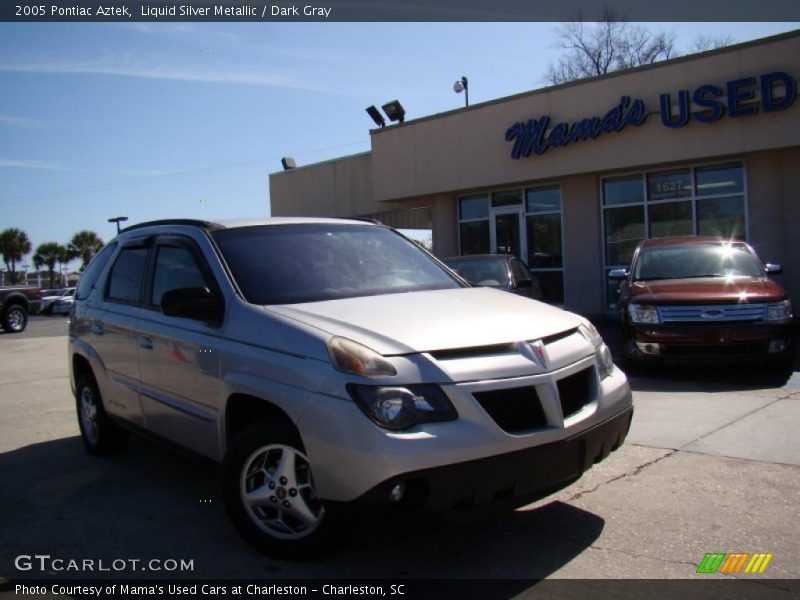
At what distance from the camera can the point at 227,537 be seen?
3848mm

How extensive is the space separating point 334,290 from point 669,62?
470 inches

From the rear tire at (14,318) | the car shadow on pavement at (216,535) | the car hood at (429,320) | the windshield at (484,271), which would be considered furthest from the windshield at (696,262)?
the rear tire at (14,318)

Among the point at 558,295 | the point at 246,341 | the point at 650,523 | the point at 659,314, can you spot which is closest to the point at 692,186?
the point at 558,295

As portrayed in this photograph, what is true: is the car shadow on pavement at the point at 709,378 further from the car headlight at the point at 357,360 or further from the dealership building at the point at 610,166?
the dealership building at the point at 610,166

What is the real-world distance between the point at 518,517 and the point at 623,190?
Answer: 1260 centimetres

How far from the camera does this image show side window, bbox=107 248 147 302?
16.5 feet

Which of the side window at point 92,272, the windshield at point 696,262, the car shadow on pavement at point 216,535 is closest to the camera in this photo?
the car shadow on pavement at point 216,535

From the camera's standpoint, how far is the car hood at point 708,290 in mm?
7707

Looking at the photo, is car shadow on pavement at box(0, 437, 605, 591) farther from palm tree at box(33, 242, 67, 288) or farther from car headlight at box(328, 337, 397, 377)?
palm tree at box(33, 242, 67, 288)

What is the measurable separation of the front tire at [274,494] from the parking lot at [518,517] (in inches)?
5.2

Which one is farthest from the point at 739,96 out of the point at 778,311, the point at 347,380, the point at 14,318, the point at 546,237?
the point at 14,318

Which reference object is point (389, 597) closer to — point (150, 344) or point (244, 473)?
point (244, 473)

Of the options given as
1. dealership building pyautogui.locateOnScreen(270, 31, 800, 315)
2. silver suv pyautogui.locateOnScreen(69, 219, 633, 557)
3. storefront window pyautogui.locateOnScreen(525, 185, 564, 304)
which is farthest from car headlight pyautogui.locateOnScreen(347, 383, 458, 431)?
storefront window pyautogui.locateOnScreen(525, 185, 564, 304)

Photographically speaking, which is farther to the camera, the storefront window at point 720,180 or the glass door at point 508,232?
the glass door at point 508,232
